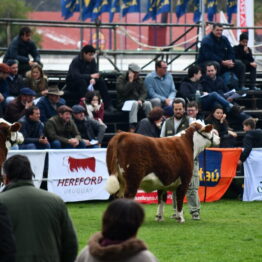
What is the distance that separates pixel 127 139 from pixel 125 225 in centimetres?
939

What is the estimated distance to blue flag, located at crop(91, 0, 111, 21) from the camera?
93.1 ft

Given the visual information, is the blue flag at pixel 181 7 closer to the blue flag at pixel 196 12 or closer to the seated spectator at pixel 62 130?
the blue flag at pixel 196 12

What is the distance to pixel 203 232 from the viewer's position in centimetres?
1536

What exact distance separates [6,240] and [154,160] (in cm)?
910

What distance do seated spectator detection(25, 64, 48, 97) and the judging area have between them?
100 inches

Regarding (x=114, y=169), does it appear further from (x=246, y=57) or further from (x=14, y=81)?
(x=246, y=57)

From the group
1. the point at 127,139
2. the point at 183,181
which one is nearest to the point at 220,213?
the point at 183,181

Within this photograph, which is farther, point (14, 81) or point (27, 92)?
point (14, 81)

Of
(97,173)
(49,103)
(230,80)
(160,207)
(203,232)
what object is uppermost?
(230,80)

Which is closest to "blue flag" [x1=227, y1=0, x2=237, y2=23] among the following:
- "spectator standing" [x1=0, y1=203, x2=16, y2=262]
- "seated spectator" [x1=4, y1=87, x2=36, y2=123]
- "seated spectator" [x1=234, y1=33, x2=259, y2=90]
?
"seated spectator" [x1=234, y1=33, x2=259, y2=90]

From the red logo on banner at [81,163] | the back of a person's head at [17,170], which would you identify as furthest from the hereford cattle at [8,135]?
the back of a person's head at [17,170]

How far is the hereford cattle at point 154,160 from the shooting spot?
15.7 meters

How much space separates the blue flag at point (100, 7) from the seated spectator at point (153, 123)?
29.6ft

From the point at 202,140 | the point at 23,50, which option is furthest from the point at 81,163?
the point at 23,50
